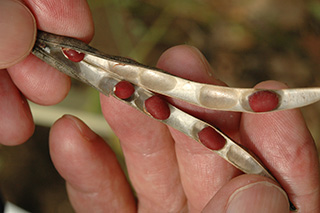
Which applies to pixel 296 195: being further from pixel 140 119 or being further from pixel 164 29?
pixel 164 29

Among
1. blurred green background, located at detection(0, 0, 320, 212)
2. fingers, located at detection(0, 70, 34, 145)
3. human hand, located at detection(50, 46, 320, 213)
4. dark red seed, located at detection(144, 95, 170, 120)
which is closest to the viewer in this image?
human hand, located at detection(50, 46, 320, 213)

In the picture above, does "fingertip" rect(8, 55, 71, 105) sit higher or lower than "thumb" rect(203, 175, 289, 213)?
lower

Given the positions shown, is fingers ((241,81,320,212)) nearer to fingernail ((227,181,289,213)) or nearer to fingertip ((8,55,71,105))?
fingernail ((227,181,289,213))

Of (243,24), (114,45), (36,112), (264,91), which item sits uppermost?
(264,91)

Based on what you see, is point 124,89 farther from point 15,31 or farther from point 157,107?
point 15,31

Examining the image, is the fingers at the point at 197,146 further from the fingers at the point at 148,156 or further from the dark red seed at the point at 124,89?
the dark red seed at the point at 124,89

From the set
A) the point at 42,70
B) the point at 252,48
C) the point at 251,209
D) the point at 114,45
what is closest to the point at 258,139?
the point at 251,209

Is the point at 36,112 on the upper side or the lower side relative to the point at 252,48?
lower

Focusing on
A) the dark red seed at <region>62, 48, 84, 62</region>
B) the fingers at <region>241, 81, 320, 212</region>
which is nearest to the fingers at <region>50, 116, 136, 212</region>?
the dark red seed at <region>62, 48, 84, 62</region>

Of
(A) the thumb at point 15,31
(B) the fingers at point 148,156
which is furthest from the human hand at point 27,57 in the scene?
(B) the fingers at point 148,156
